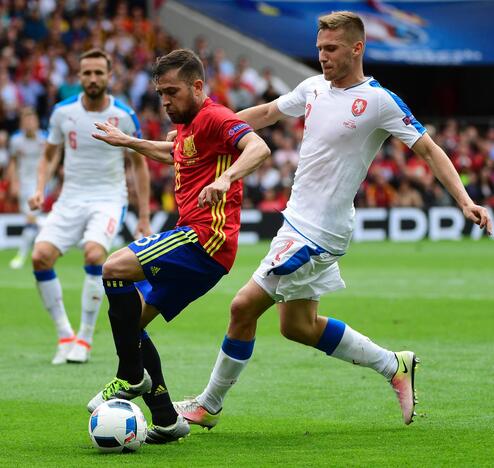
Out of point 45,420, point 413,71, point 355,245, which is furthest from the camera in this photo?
point 413,71

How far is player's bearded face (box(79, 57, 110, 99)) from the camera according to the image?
988 cm

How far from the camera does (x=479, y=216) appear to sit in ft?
20.8

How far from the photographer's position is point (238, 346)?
6906mm

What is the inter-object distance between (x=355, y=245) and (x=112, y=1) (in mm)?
8918

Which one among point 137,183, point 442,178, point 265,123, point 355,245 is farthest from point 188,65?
point 355,245

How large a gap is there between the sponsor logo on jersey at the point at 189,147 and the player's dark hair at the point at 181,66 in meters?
0.32

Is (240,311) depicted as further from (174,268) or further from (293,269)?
(174,268)

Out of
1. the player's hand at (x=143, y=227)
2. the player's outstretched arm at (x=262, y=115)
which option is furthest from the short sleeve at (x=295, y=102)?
the player's hand at (x=143, y=227)

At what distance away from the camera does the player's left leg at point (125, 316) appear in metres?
6.43

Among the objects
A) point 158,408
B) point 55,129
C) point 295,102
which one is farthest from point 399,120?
point 55,129

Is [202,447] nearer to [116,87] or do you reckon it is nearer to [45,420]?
[45,420]

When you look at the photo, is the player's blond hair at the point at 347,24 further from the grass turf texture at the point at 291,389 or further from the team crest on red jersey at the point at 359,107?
the grass turf texture at the point at 291,389

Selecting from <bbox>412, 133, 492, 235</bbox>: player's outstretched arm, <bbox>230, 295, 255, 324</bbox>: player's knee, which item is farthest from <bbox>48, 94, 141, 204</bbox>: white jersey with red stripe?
<bbox>412, 133, 492, 235</bbox>: player's outstretched arm

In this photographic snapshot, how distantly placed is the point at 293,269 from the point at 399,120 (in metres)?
1.04
